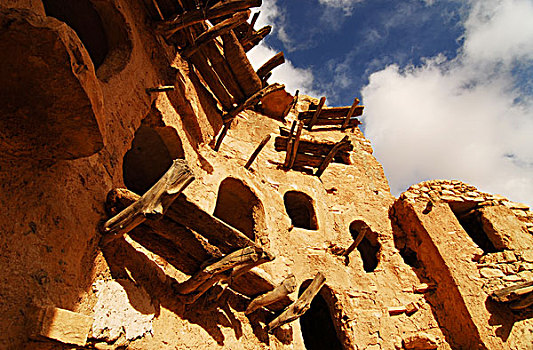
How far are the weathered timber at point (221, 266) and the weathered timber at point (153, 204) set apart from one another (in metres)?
1.14

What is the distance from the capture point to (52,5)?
4.13 metres

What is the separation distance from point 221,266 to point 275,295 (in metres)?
1.56

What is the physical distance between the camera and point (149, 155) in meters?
6.70

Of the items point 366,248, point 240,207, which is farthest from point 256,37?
point 366,248

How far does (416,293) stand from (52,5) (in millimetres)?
9102

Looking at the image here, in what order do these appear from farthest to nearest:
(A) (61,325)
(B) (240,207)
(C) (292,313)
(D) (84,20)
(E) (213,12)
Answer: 1. (B) (240,207)
2. (C) (292,313)
3. (E) (213,12)
4. (D) (84,20)
5. (A) (61,325)

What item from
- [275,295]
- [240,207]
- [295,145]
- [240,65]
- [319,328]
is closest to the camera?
[275,295]

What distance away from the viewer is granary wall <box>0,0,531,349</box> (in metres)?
2.21

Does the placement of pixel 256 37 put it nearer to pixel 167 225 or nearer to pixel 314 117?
pixel 314 117

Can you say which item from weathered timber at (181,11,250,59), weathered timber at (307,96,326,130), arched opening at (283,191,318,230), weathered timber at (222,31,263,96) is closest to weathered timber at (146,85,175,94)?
weathered timber at (181,11,250,59)

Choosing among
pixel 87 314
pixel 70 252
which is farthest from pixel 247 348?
pixel 70 252

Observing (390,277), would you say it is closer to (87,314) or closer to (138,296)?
(138,296)

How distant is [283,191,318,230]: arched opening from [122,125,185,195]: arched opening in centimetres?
368

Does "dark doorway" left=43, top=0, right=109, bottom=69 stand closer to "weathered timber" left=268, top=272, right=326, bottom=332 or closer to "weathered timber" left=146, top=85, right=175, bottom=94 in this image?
"weathered timber" left=146, top=85, right=175, bottom=94
